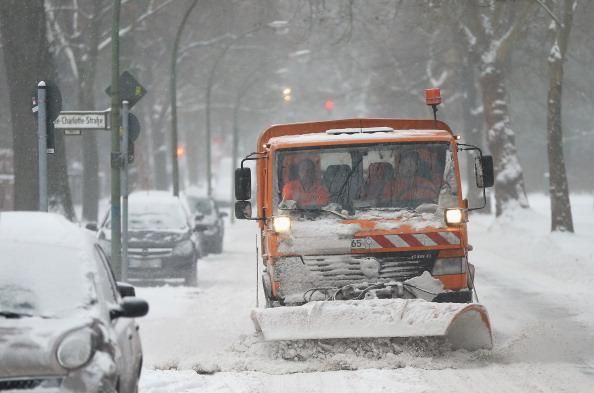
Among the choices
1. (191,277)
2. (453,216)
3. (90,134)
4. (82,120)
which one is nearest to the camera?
(453,216)

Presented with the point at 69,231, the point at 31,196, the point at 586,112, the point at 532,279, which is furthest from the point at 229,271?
the point at 586,112

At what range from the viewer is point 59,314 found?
7.11 metres

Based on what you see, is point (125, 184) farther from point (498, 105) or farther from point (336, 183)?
point (498, 105)

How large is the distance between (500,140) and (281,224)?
2346 centimetres

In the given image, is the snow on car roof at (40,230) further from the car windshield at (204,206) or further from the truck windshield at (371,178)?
the car windshield at (204,206)

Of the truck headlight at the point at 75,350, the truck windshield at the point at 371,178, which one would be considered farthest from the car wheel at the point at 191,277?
the truck headlight at the point at 75,350

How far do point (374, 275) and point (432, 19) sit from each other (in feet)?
64.3

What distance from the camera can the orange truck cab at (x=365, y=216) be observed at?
12.2 metres

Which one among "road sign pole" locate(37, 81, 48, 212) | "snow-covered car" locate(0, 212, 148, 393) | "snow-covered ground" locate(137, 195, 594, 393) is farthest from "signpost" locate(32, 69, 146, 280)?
"snow-covered car" locate(0, 212, 148, 393)

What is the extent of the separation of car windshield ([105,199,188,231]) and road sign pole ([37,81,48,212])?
30.0 feet

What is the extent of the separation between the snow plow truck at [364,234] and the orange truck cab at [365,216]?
10 mm

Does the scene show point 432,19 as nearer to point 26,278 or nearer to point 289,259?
point 289,259

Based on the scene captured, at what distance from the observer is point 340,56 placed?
72.4m

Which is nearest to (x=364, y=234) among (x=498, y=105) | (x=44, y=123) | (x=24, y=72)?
(x=44, y=123)
